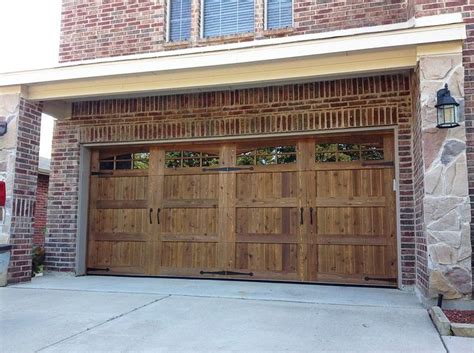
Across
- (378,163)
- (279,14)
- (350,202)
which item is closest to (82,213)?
(350,202)

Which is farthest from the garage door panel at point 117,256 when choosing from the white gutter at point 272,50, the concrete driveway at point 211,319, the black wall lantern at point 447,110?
the black wall lantern at point 447,110

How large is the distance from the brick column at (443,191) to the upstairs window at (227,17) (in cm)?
304

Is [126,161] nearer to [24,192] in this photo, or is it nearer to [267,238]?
[24,192]

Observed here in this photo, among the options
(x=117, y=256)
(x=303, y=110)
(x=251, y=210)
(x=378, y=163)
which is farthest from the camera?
(x=117, y=256)

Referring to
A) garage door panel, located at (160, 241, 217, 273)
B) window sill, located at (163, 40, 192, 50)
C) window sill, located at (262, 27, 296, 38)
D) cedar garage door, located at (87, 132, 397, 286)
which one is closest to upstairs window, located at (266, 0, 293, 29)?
window sill, located at (262, 27, 296, 38)

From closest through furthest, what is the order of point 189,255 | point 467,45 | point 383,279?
point 467,45
point 383,279
point 189,255

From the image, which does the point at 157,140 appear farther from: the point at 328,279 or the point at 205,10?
the point at 328,279

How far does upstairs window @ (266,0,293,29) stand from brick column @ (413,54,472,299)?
256cm

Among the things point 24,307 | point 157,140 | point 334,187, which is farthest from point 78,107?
point 334,187

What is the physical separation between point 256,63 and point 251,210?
7.20ft

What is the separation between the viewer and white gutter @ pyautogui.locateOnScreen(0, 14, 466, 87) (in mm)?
4887

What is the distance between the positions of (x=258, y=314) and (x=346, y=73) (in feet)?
9.73

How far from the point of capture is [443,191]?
4633 mm

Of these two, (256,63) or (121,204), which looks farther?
(121,204)
